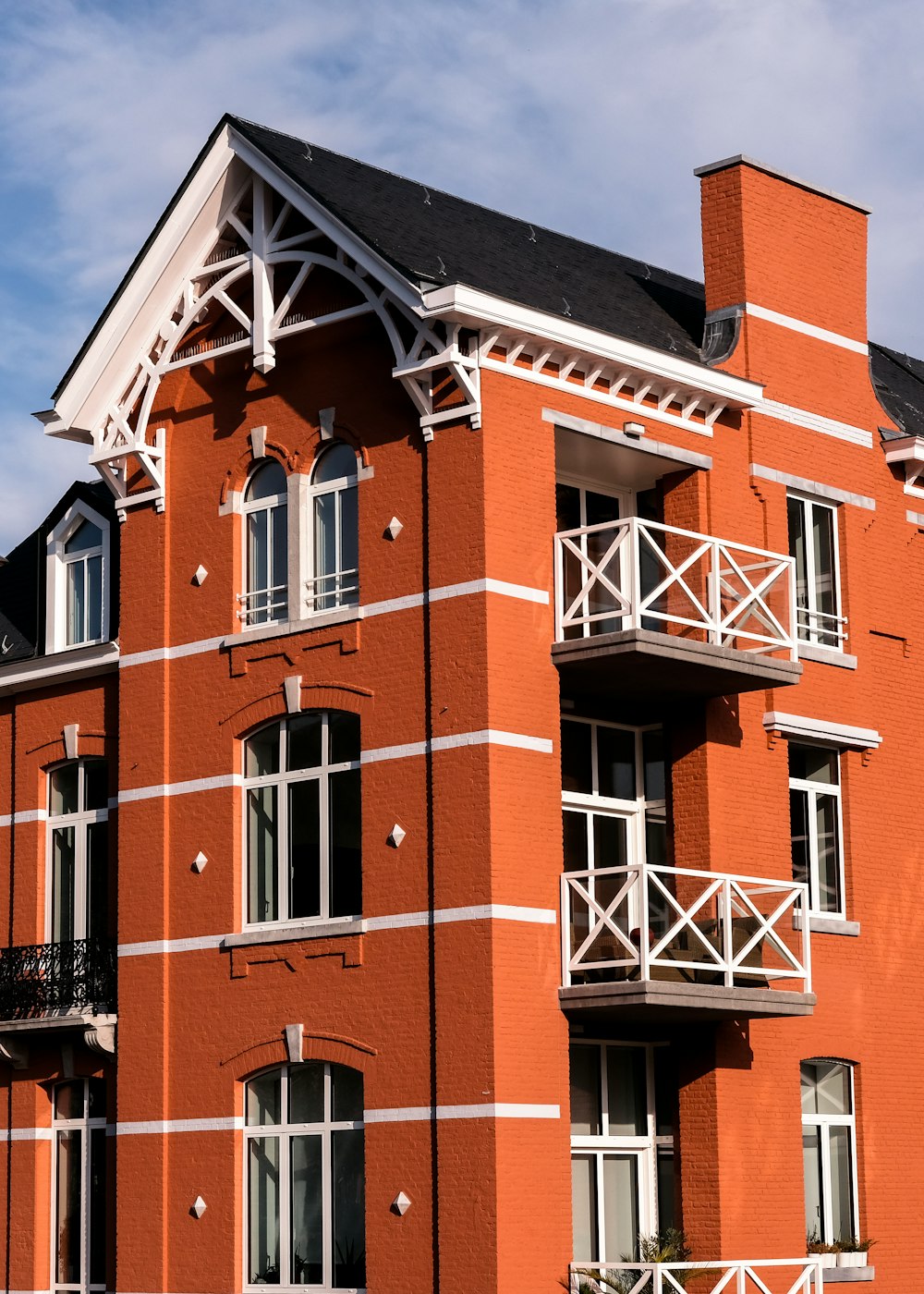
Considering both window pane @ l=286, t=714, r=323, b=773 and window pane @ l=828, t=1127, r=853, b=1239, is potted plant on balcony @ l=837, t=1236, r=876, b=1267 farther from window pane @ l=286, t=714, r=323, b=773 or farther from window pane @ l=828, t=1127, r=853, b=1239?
window pane @ l=286, t=714, r=323, b=773

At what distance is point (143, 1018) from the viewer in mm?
24531

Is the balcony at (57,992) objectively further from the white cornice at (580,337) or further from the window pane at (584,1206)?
the white cornice at (580,337)

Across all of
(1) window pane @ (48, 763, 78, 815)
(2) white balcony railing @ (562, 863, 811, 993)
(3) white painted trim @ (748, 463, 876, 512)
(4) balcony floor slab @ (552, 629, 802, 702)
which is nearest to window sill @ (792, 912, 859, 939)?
(2) white balcony railing @ (562, 863, 811, 993)

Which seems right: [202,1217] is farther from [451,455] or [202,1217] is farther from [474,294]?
[474,294]

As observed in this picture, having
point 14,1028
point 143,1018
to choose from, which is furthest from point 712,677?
point 14,1028

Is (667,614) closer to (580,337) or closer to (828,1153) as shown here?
(580,337)

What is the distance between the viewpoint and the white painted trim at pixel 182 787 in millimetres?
24250

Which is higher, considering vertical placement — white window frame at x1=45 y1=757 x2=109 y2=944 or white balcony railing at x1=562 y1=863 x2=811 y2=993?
white window frame at x1=45 y1=757 x2=109 y2=944

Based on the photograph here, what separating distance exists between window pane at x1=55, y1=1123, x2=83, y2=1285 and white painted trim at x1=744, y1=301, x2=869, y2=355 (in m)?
12.0

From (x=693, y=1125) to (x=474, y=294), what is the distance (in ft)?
28.7

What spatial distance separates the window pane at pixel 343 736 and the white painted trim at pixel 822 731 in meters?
4.57

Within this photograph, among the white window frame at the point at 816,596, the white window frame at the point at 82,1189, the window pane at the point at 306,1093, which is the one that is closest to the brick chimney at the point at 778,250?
the white window frame at the point at 816,596

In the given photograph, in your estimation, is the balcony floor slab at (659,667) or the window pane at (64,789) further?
the window pane at (64,789)

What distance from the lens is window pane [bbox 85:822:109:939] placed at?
26.4 m
